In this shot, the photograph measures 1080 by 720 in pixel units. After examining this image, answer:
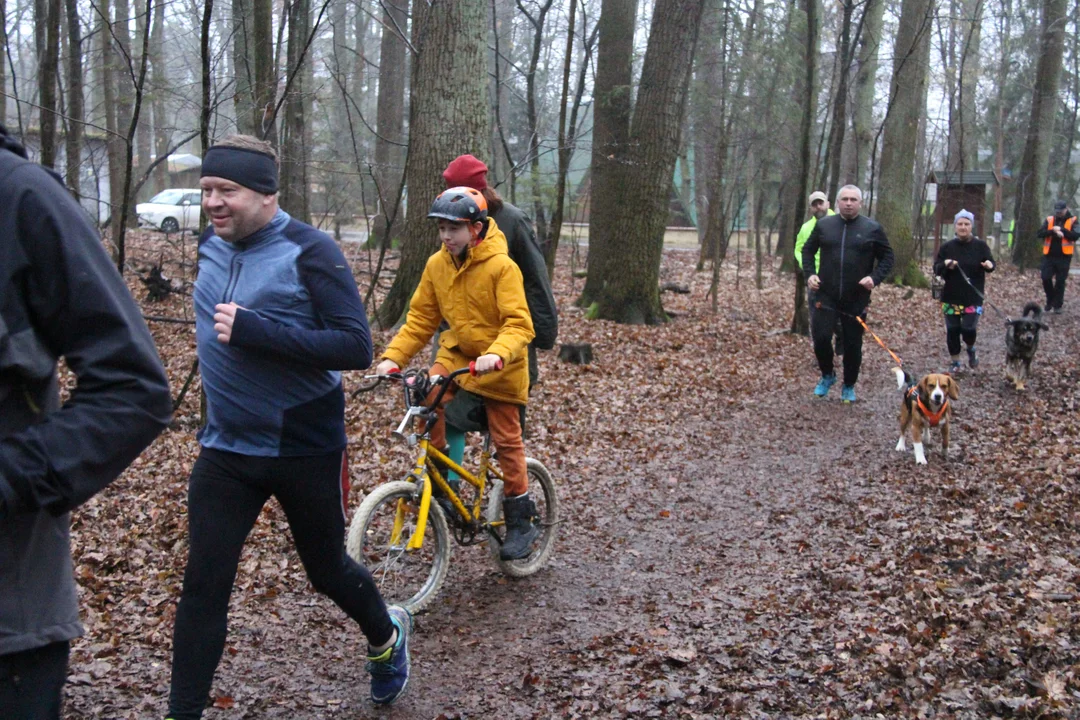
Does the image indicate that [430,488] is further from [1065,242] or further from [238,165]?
[1065,242]

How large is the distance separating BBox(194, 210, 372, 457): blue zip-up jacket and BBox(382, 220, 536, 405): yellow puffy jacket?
5.58 ft

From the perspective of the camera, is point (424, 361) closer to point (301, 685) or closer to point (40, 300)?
point (301, 685)

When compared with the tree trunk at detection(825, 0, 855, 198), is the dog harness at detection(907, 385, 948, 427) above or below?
below

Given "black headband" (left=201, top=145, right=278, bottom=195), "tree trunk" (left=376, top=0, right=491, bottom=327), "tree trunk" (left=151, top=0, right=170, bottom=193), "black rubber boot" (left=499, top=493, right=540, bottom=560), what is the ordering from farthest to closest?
"tree trunk" (left=376, top=0, right=491, bottom=327) < "tree trunk" (left=151, top=0, right=170, bottom=193) < "black rubber boot" (left=499, top=493, right=540, bottom=560) < "black headband" (left=201, top=145, right=278, bottom=195)

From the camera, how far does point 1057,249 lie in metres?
19.5

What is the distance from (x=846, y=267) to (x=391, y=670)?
27.9 feet

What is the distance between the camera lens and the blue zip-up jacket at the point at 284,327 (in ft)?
11.6

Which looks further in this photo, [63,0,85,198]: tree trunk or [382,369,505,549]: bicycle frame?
[63,0,85,198]: tree trunk

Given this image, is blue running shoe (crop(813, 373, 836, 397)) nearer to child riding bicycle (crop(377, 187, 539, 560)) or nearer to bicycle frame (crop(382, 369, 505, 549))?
child riding bicycle (crop(377, 187, 539, 560))

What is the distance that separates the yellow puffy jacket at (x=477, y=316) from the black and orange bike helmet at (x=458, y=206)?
21cm

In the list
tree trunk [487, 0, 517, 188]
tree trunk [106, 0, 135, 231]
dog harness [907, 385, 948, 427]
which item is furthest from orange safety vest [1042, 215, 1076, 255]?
tree trunk [106, 0, 135, 231]

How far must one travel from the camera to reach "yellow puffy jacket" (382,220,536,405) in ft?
17.7

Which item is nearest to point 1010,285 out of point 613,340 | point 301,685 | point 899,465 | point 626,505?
point 613,340

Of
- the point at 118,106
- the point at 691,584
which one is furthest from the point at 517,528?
the point at 118,106
